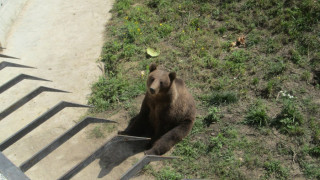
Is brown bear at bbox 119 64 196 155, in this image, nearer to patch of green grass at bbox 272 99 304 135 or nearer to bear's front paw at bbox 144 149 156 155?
bear's front paw at bbox 144 149 156 155

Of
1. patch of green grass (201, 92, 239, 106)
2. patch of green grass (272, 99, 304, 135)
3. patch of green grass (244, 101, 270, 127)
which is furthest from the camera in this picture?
patch of green grass (201, 92, 239, 106)

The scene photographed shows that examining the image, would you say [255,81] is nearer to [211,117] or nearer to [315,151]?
[211,117]

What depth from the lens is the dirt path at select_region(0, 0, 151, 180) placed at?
5293mm

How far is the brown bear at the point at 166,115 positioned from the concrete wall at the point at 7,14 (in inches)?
188

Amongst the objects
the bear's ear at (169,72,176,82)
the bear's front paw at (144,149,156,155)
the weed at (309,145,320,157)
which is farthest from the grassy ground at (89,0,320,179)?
the bear's ear at (169,72,176,82)

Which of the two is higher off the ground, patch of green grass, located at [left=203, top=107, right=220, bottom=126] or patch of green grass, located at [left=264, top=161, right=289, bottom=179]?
patch of green grass, located at [left=203, top=107, right=220, bottom=126]

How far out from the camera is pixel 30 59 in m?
7.58

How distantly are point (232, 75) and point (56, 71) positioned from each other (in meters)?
3.93

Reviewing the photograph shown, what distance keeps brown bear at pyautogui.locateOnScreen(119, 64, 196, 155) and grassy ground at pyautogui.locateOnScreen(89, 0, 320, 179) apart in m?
0.26

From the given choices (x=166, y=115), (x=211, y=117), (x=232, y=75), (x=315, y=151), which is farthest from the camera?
(x=232, y=75)

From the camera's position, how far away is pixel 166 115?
16.8ft

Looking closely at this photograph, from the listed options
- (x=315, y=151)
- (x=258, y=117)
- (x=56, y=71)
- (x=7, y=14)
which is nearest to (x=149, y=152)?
(x=258, y=117)

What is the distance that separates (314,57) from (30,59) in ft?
21.0

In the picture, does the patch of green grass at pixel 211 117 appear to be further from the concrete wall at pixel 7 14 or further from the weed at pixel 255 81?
the concrete wall at pixel 7 14
